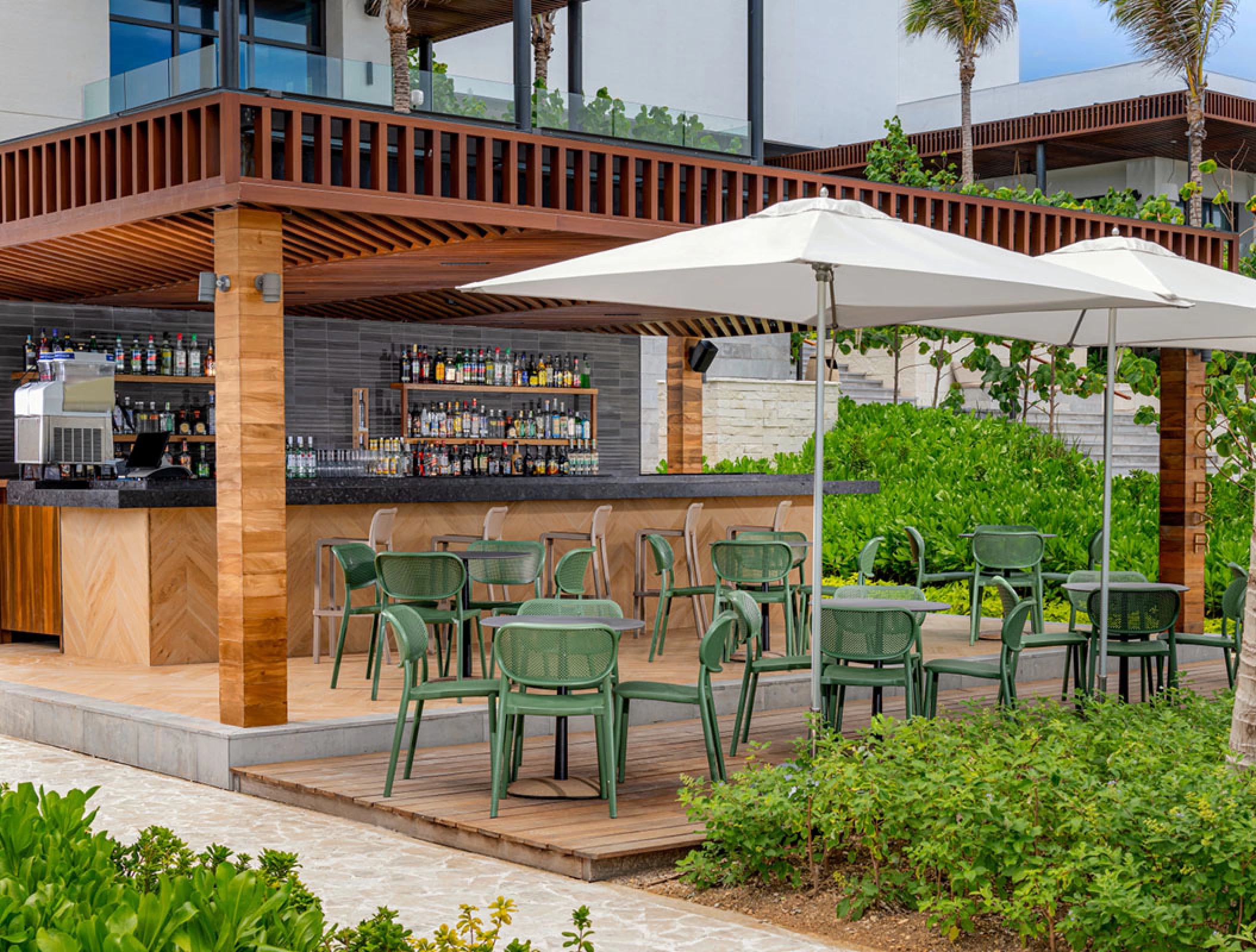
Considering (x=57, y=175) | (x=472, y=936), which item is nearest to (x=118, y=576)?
(x=57, y=175)

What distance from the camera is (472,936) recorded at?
480 cm

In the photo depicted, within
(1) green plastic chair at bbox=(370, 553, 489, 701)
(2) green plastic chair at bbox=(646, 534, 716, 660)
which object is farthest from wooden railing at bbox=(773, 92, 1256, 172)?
(1) green plastic chair at bbox=(370, 553, 489, 701)

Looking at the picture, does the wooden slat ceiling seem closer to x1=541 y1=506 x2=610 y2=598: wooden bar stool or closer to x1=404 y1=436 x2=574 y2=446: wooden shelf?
x1=404 y1=436 x2=574 y2=446: wooden shelf

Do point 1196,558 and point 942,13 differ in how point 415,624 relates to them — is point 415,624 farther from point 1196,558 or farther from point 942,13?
point 942,13

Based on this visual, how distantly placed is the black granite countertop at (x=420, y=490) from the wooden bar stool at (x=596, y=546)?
321 mm

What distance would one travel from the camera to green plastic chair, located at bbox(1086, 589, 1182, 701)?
810 cm

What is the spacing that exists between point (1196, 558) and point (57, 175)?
8434 millimetres

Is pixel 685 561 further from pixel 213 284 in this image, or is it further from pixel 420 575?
pixel 213 284

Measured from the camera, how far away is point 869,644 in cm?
677

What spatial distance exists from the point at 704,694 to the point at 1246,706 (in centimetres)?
216

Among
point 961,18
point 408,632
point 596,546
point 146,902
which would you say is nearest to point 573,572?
point 596,546

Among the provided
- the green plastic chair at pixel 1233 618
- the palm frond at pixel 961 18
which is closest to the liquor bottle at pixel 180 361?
the green plastic chair at pixel 1233 618

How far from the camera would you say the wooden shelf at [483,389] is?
565 inches

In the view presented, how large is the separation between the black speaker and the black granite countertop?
2.83m
